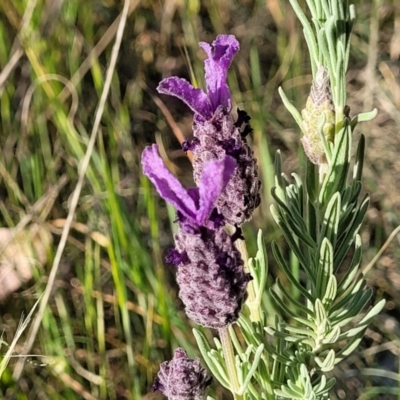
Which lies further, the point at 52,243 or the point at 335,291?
the point at 52,243

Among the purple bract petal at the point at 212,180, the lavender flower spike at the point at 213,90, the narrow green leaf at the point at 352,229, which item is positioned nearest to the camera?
the purple bract petal at the point at 212,180

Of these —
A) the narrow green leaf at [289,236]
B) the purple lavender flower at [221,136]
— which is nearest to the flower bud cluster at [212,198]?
the purple lavender flower at [221,136]

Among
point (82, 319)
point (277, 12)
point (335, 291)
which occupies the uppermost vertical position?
point (277, 12)

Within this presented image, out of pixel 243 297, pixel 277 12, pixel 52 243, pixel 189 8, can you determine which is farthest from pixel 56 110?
pixel 243 297

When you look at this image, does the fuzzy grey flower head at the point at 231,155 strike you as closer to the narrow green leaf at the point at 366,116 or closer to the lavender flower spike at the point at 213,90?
the lavender flower spike at the point at 213,90

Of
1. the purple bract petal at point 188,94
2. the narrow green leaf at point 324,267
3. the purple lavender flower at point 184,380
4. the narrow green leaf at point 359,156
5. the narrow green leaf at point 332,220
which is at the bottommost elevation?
the purple lavender flower at point 184,380

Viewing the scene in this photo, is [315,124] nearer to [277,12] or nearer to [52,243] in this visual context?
[52,243]

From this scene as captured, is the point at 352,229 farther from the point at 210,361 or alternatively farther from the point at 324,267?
the point at 210,361

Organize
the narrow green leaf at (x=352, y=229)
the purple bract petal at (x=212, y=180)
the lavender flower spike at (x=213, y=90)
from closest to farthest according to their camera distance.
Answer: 1. the purple bract petal at (x=212, y=180)
2. the lavender flower spike at (x=213, y=90)
3. the narrow green leaf at (x=352, y=229)
